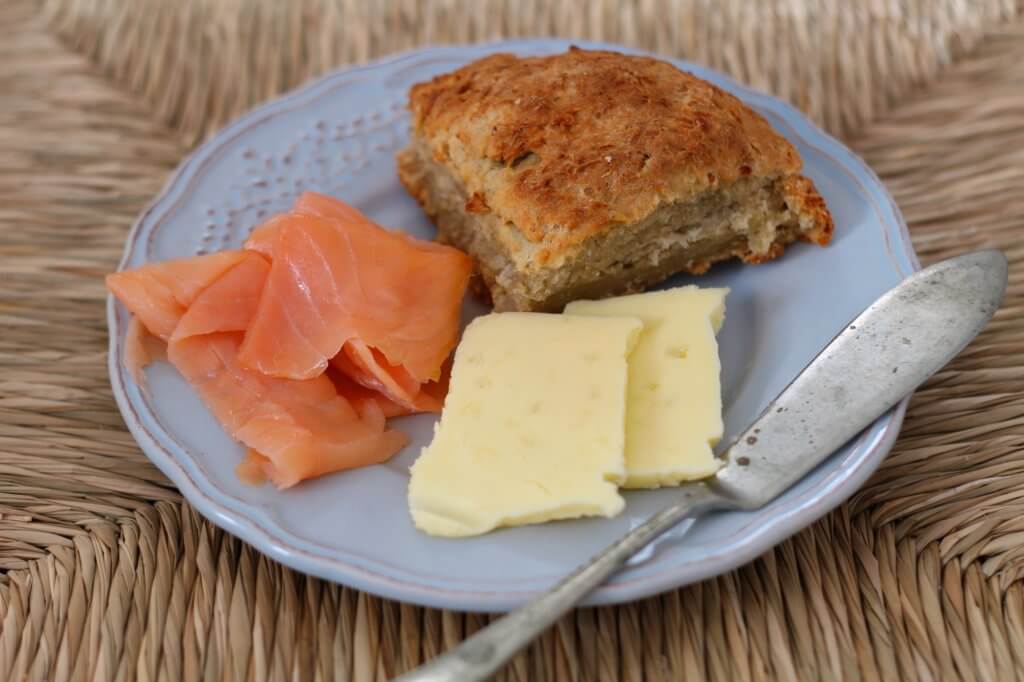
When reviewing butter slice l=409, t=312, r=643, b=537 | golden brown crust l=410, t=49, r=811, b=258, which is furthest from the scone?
butter slice l=409, t=312, r=643, b=537

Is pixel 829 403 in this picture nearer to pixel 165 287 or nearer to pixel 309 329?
pixel 309 329

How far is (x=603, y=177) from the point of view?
2.64 m

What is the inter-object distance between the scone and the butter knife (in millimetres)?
453

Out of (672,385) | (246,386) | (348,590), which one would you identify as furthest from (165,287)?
(672,385)

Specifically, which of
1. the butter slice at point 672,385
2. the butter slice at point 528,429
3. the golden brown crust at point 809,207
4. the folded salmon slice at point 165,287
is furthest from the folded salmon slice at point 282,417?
the golden brown crust at point 809,207

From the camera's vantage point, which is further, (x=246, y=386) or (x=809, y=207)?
(x=809, y=207)

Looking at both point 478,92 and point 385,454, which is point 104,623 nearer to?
point 385,454

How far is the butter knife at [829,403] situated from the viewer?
6.19ft

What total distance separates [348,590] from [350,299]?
2.55ft

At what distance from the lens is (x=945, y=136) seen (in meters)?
3.56

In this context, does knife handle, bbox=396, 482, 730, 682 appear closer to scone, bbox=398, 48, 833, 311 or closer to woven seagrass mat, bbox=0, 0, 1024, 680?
woven seagrass mat, bbox=0, 0, 1024, 680

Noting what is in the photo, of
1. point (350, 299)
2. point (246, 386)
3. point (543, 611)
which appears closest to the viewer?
point (543, 611)

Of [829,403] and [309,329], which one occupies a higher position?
[829,403]

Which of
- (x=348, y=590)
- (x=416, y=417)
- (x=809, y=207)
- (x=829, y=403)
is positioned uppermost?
(x=809, y=207)
